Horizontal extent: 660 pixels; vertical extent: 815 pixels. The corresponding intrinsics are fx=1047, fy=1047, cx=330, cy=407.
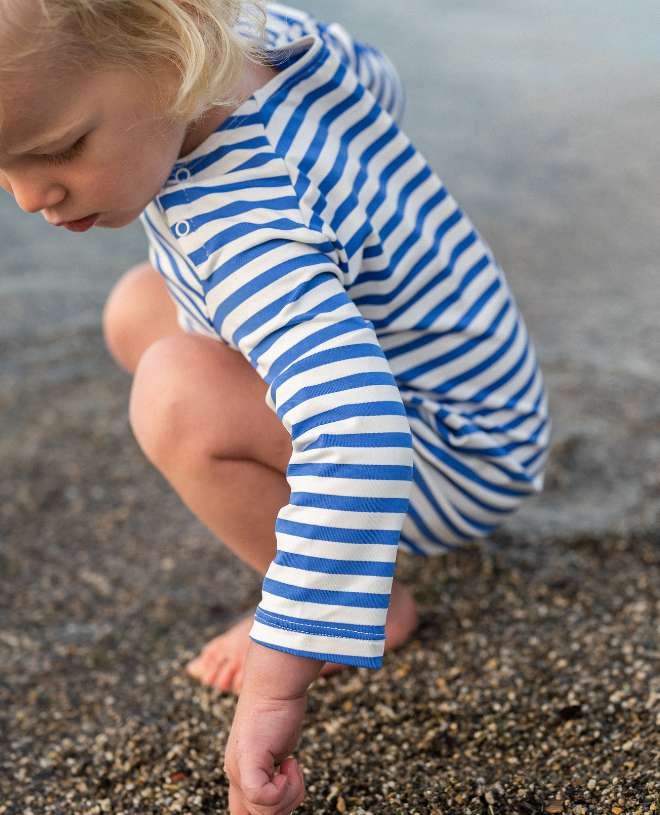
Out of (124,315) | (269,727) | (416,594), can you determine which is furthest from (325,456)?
(124,315)

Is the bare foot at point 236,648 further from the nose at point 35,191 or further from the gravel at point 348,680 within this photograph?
the nose at point 35,191

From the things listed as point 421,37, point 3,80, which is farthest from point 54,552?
point 421,37

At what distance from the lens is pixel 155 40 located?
62.1 inches

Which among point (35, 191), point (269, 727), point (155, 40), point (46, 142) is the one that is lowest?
point (269, 727)

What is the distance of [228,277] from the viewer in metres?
1.66

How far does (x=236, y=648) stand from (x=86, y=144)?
1.10 meters

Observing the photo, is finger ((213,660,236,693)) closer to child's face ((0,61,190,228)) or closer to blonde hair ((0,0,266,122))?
child's face ((0,61,190,228))

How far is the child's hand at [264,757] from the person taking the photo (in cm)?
150

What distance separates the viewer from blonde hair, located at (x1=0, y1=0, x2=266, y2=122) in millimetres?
1480

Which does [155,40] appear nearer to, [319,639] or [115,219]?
[115,219]

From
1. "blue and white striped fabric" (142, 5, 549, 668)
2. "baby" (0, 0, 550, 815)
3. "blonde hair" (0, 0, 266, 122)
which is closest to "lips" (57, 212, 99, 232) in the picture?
"baby" (0, 0, 550, 815)

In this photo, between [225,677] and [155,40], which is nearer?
[155,40]

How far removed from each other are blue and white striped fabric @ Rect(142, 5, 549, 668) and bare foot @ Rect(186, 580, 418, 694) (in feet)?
0.50

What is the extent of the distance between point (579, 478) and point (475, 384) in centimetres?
96
